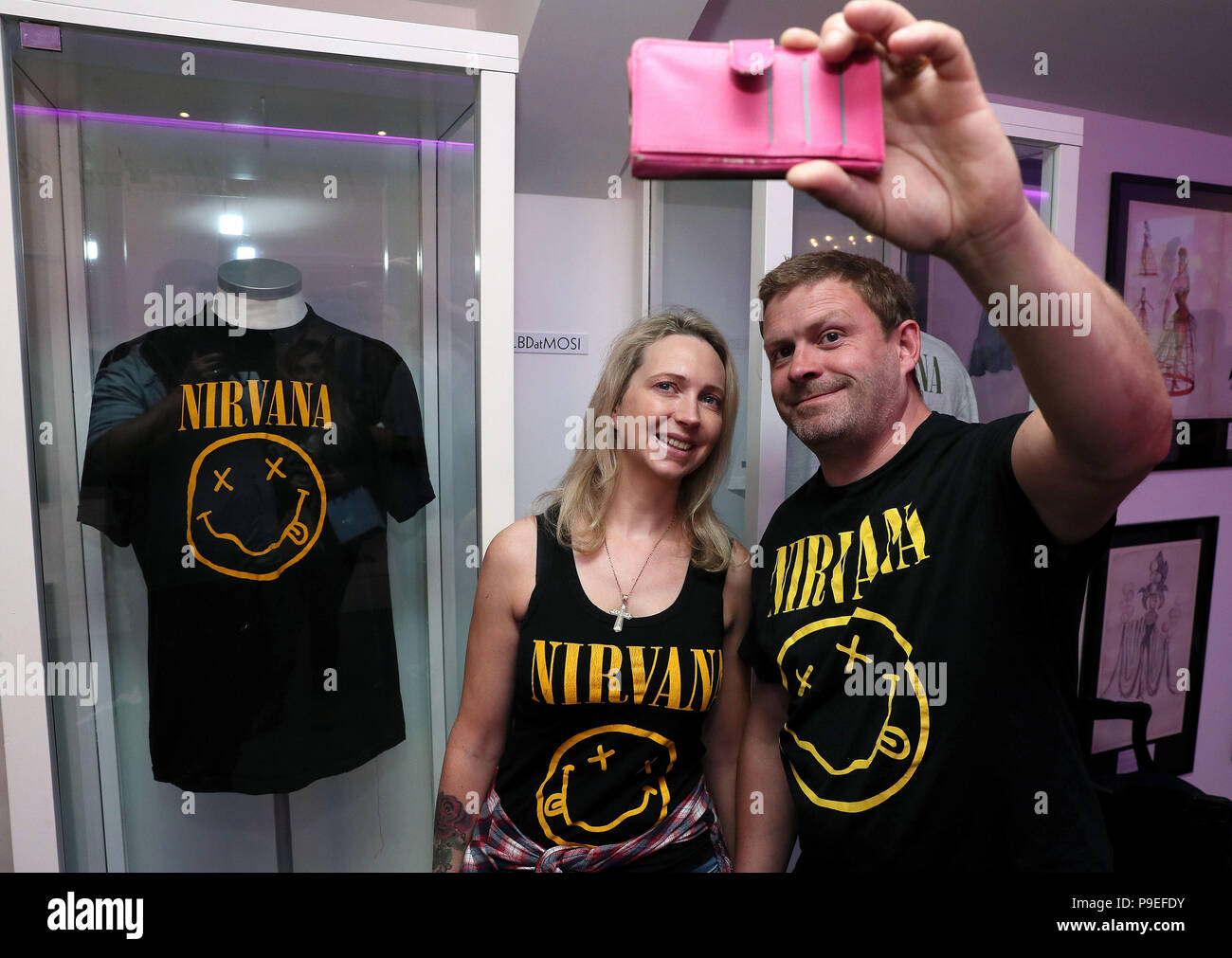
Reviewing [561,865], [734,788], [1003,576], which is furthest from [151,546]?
[1003,576]

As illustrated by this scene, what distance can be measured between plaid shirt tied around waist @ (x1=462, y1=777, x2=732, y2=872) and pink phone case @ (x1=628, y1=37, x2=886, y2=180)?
100 cm

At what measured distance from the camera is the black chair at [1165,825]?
5.05ft

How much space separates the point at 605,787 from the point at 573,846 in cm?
11

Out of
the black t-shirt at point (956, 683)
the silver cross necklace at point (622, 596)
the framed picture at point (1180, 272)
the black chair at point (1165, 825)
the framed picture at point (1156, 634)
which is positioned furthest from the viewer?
the framed picture at point (1156, 634)

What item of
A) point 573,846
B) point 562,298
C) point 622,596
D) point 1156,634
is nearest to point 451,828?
point 573,846

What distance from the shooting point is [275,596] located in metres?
1.33

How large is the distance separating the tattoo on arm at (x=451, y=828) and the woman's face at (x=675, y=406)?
2.27 feet

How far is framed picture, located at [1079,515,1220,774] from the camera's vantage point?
2.38 metres

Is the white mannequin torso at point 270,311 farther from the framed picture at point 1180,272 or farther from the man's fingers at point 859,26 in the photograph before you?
the framed picture at point 1180,272

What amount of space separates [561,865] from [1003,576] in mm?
792

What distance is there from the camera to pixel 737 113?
53cm

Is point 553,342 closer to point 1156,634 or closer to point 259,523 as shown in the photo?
point 259,523

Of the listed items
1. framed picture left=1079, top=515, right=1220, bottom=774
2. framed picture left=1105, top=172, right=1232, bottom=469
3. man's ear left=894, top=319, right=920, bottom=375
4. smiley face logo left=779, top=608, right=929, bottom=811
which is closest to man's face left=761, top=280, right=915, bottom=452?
man's ear left=894, top=319, right=920, bottom=375

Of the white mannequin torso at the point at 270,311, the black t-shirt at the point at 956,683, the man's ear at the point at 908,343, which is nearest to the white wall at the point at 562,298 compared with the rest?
the white mannequin torso at the point at 270,311
